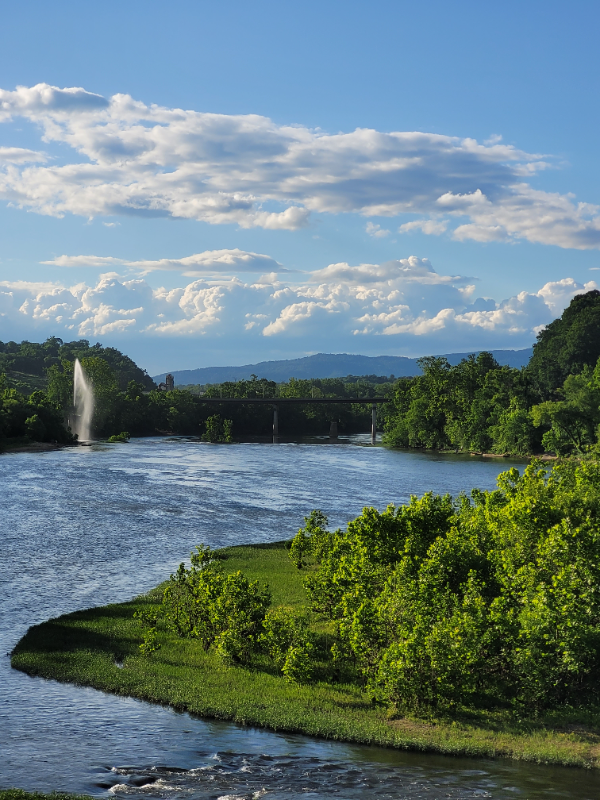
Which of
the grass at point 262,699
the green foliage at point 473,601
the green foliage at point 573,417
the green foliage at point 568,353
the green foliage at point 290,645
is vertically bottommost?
the grass at point 262,699

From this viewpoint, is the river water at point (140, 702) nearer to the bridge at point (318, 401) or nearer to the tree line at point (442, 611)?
the tree line at point (442, 611)

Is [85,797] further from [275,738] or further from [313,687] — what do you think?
[313,687]

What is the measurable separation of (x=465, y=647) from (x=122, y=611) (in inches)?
619

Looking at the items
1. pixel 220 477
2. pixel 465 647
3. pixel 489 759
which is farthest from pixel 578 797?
pixel 220 477

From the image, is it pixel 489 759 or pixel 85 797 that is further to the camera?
pixel 489 759

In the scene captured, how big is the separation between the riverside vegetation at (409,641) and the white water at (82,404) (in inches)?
5592

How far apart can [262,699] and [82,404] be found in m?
156

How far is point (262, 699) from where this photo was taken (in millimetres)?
22969

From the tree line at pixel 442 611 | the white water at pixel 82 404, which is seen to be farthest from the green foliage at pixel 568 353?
the tree line at pixel 442 611

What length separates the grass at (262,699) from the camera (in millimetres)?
20328

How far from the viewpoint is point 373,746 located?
2048 centimetres

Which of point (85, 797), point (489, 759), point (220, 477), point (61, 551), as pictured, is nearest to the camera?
point (85, 797)

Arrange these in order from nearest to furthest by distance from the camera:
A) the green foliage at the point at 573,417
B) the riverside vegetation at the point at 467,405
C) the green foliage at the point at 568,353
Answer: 1. the green foliage at the point at 573,417
2. the riverside vegetation at the point at 467,405
3. the green foliage at the point at 568,353

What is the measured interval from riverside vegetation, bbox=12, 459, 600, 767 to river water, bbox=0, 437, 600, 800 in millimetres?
1051
